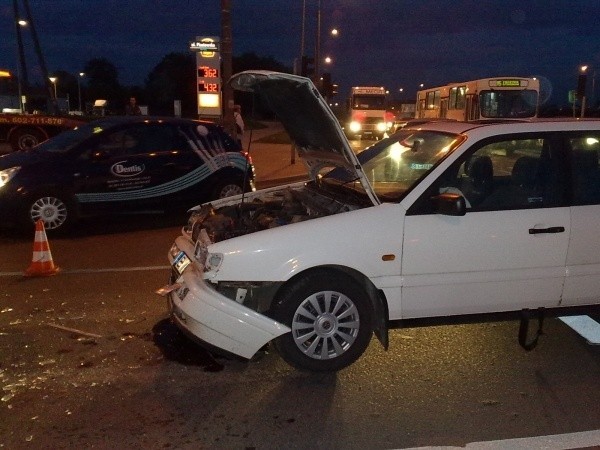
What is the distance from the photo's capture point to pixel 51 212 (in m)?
9.46

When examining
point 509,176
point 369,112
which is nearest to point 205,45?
point 509,176

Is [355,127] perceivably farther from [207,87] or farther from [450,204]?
[450,204]

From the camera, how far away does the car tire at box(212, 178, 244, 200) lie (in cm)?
1111

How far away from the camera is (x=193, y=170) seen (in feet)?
35.2

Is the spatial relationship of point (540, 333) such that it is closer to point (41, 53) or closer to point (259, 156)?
point (259, 156)

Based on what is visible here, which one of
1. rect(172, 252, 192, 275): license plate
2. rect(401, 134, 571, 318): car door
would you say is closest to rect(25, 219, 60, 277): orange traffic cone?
rect(172, 252, 192, 275): license plate

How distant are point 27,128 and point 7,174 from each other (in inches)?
570

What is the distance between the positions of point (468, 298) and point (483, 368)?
53cm

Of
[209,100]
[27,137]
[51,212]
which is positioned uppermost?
[209,100]

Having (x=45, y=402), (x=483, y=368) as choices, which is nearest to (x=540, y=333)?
(x=483, y=368)

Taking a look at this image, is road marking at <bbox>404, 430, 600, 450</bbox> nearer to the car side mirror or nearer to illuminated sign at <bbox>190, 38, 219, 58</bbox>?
the car side mirror

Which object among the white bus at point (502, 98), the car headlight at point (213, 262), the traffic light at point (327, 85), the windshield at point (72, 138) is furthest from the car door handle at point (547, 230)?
the white bus at point (502, 98)

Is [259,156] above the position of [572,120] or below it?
below

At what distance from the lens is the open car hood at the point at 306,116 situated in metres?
4.66
